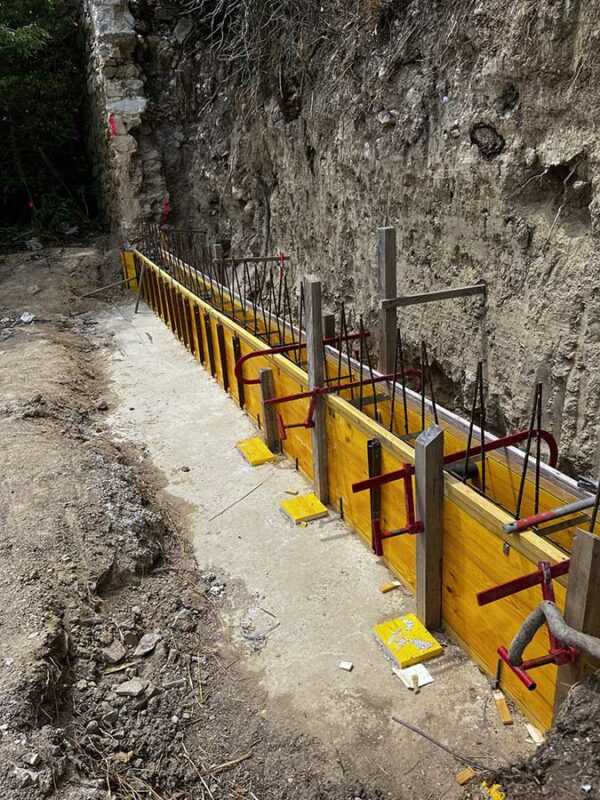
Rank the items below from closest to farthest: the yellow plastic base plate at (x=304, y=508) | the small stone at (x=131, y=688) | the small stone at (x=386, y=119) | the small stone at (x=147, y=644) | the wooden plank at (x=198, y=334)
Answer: the small stone at (x=131, y=688) < the small stone at (x=147, y=644) < the yellow plastic base plate at (x=304, y=508) < the small stone at (x=386, y=119) < the wooden plank at (x=198, y=334)

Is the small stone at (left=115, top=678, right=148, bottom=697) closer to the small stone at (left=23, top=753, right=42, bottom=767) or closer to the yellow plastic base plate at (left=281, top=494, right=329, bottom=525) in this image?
the small stone at (left=23, top=753, right=42, bottom=767)

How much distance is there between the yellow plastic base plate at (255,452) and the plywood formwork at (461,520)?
0.91 feet

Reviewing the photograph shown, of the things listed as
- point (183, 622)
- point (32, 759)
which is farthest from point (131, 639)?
Result: point (32, 759)

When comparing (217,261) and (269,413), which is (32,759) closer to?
(269,413)

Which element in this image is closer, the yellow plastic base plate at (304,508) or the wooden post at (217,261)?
the yellow plastic base plate at (304,508)

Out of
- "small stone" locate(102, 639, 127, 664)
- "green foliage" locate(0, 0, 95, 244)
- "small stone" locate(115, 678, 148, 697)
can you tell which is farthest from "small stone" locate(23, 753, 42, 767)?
"green foliage" locate(0, 0, 95, 244)

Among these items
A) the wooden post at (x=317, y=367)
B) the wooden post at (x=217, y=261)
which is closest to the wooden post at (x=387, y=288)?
the wooden post at (x=317, y=367)

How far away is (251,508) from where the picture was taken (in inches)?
218

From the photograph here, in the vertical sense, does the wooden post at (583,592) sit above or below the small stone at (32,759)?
above

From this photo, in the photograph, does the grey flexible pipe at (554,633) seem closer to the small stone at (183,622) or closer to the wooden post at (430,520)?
the wooden post at (430,520)

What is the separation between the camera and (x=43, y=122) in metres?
17.8

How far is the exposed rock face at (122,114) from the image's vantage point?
46.8ft

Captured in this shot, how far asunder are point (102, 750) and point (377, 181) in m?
6.70

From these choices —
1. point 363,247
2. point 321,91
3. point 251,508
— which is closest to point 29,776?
point 251,508
